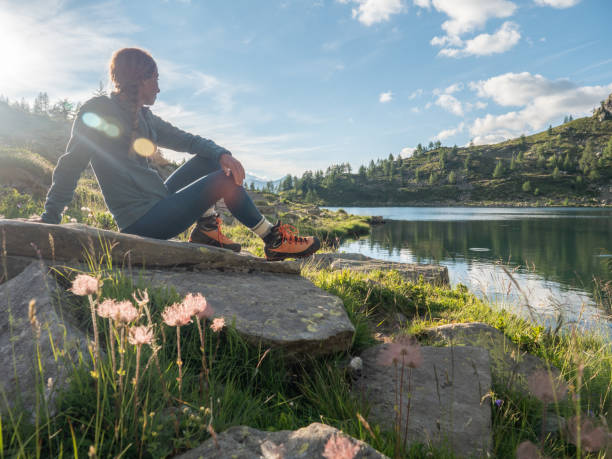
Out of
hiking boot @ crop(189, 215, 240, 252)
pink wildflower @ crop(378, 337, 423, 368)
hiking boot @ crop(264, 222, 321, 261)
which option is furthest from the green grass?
hiking boot @ crop(189, 215, 240, 252)

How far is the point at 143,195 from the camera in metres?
4.15

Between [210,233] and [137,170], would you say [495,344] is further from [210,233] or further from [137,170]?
[137,170]

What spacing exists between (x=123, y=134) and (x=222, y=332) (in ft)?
9.27

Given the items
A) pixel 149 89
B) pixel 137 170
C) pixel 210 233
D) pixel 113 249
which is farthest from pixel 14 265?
pixel 149 89

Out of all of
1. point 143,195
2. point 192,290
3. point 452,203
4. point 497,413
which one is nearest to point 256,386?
point 192,290

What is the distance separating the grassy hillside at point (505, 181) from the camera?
144m

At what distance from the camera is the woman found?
146 inches

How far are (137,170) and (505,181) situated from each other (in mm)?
184918

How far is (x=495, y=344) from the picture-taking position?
367 cm

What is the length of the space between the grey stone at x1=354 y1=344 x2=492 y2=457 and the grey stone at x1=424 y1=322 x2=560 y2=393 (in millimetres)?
352

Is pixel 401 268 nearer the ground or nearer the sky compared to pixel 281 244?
nearer the ground

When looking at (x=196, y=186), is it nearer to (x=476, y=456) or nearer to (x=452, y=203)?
(x=476, y=456)

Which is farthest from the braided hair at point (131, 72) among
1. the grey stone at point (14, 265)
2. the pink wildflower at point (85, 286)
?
the pink wildflower at point (85, 286)

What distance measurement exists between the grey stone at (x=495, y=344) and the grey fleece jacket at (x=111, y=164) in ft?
11.6
